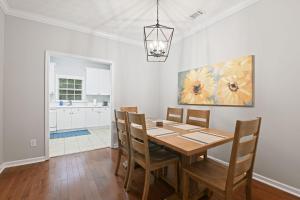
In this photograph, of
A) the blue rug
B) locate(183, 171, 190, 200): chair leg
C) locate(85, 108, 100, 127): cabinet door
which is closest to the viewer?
locate(183, 171, 190, 200): chair leg

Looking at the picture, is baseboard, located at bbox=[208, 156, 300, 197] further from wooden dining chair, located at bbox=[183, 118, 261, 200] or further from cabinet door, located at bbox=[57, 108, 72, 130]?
cabinet door, located at bbox=[57, 108, 72, 130]

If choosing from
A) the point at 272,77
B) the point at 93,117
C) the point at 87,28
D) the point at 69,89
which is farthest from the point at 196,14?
the point at 69,89

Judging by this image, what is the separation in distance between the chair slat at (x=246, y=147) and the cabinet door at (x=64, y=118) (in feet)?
16.2

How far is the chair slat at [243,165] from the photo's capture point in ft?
3.69

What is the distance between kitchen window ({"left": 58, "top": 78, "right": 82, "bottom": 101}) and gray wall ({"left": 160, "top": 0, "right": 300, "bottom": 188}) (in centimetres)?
502

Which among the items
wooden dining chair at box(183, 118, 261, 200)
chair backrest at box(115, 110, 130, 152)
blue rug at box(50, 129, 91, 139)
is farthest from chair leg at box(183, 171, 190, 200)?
blue rug at box(50, 129, 91, 139)

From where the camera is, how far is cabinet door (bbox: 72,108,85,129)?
4.80 metres

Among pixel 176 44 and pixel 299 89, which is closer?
pixel 299 89

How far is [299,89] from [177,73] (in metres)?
2.15

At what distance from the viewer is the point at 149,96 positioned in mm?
3840

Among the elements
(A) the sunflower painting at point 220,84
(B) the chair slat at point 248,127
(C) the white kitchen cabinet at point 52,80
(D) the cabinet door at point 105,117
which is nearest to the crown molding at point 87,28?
(A) the sunflower painting at point 220,84

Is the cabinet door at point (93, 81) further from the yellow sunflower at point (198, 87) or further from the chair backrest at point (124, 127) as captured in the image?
the chair backrest at point (124, 127)

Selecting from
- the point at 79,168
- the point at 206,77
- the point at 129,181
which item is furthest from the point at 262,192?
the point at 79,168

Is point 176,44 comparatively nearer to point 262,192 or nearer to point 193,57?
point 193,57
